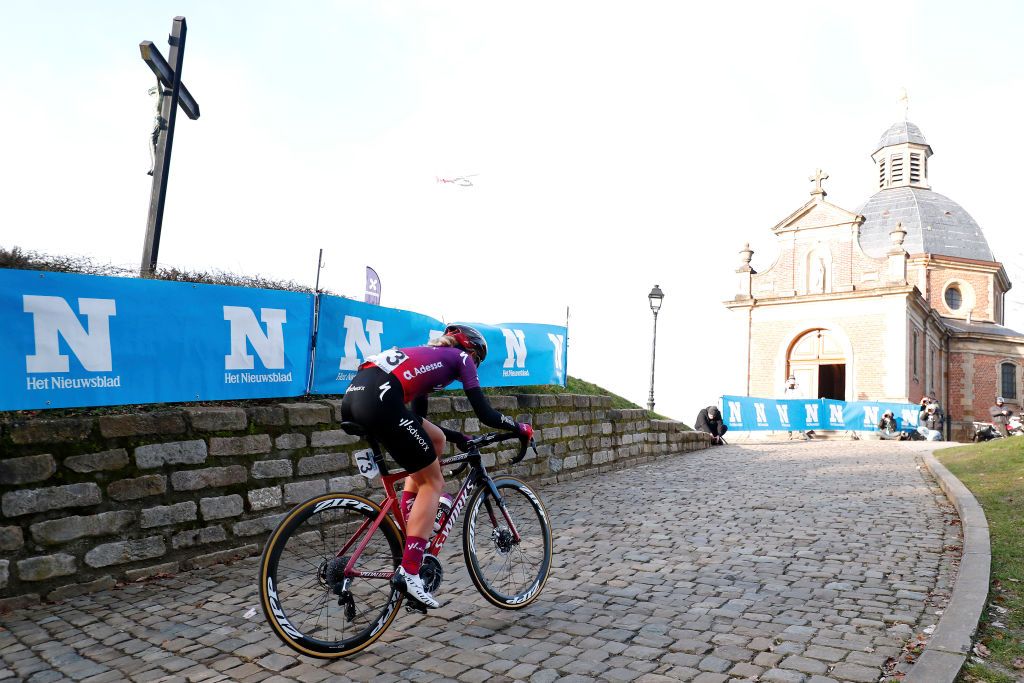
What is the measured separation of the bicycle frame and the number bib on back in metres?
0.46

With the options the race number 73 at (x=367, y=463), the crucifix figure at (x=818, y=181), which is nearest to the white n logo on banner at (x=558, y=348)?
the race number 73 at (x=367, y=463)

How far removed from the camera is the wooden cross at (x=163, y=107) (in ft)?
26.1

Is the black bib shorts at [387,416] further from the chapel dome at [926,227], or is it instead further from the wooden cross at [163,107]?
the chapel dome at [926,227]

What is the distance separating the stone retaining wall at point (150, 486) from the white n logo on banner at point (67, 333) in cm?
45

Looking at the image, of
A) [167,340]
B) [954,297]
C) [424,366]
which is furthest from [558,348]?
[954,297]

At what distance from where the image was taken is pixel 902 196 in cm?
5022

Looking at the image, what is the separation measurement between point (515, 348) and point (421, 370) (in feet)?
22.2

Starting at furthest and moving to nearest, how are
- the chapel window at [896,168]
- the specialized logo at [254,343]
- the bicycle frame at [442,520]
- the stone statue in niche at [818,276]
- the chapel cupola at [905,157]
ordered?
the chapel window at [896,168] → the chapel cupola at [905,157] → the stone statue in niche at [818,276] → the specialized logo at [254,343] → the bicycle frame at [442,520]

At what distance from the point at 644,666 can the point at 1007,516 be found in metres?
5.75

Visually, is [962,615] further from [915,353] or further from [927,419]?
[915,353]

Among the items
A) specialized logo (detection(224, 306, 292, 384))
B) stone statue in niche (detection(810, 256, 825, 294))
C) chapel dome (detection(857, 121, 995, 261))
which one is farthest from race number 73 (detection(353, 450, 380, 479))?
chapel dome (detection(857, 121, 995, 261))

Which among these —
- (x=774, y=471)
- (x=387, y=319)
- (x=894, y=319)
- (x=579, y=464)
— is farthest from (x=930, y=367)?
(x=387, y=319)

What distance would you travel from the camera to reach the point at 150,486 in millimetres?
5473

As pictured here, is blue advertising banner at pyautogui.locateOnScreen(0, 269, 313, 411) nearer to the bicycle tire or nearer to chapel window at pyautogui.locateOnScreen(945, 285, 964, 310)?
the bicycle tire
